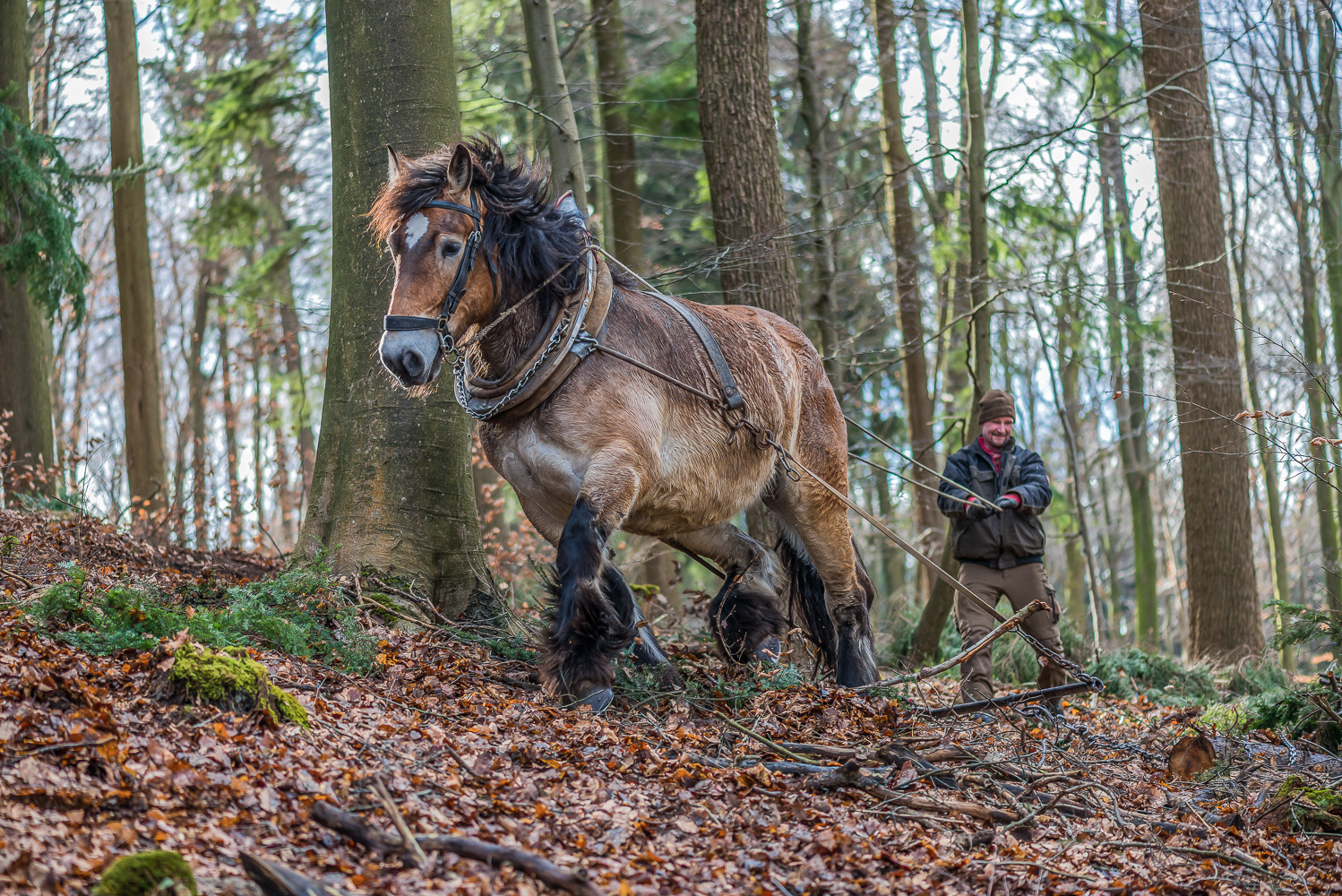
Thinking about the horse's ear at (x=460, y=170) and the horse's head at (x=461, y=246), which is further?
the horse's ear at (x=460, y=170)

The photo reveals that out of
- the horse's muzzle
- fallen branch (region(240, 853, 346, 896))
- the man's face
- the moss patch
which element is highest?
the horse's muzzle

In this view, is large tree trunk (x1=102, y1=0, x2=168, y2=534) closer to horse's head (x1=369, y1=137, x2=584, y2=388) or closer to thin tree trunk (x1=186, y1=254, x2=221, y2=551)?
thin tree trunk (x1=186, y1=254, x2=221, y2=551)

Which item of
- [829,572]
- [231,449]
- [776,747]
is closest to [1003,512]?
[829,572]

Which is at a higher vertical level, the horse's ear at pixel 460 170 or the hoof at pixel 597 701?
→ the horse's ear at pixel 460 170

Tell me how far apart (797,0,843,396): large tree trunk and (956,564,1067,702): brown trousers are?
7.94ft

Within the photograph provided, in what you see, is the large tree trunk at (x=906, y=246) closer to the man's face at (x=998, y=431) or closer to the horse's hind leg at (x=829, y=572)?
the man's face at (x=998, y=431)

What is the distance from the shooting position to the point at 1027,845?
4105 millimetres

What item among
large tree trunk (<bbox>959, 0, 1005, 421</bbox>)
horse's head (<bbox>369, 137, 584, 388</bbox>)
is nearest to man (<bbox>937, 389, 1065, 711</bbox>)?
large tree trunk (<bbox>959, 0, 1005, 421</bbox>)

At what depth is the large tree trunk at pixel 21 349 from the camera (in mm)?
10469

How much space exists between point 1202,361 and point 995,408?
4939 millimetres

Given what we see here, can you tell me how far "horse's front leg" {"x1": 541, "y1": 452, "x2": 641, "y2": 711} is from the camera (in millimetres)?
4906

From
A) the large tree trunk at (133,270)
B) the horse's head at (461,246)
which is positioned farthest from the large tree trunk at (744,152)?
the large tree trunk at (133,270)

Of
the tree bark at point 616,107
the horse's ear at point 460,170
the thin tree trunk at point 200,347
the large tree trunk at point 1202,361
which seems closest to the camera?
the horse's ear at point 460,170

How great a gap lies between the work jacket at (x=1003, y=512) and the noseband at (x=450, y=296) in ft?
13.1
